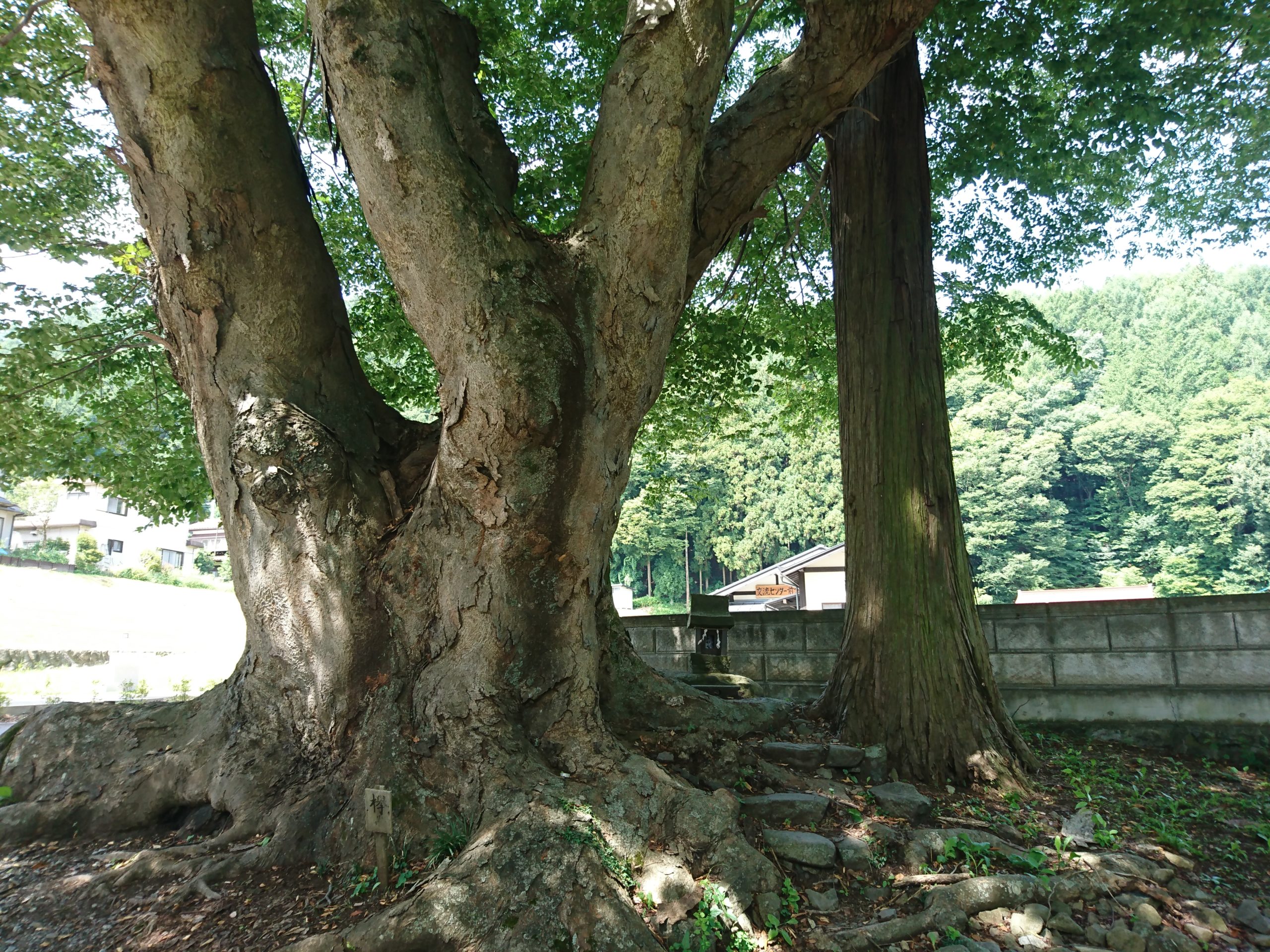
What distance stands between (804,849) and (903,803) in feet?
3.13

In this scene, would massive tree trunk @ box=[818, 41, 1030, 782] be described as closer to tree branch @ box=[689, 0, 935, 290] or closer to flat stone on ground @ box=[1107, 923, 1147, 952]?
tree branch @ box=[689, 0, 935, 290]

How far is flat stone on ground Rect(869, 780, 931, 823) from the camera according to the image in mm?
4336

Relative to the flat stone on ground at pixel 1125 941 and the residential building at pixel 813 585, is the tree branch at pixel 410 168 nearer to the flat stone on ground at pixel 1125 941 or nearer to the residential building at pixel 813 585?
the flat stone on ground at pixel 1125 941

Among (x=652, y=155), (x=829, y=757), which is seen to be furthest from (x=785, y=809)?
(x=652, y=155)

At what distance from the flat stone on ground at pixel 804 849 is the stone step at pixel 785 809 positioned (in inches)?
9.4

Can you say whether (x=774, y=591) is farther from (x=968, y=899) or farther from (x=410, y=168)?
(x=410, y=168)

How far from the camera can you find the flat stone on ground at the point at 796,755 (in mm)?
4762

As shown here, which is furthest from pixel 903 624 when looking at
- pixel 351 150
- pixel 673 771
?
pixel 351 150

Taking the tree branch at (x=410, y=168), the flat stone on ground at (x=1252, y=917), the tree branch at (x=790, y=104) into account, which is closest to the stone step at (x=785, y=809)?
the flat stone on ground at (x=1252, y=917)

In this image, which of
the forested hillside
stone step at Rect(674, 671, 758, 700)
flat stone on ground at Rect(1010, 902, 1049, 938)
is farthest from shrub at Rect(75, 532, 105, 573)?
flat stone on ground at Rect(1010, 902, 1049, 938)

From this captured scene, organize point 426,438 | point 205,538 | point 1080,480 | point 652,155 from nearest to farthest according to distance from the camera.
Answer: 1. point 652,155
2. point 426,438
3. point 1080,480
4. point 205,538

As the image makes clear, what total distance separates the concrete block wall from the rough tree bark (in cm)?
359

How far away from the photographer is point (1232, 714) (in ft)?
19.2

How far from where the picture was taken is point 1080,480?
4412 centimetres
